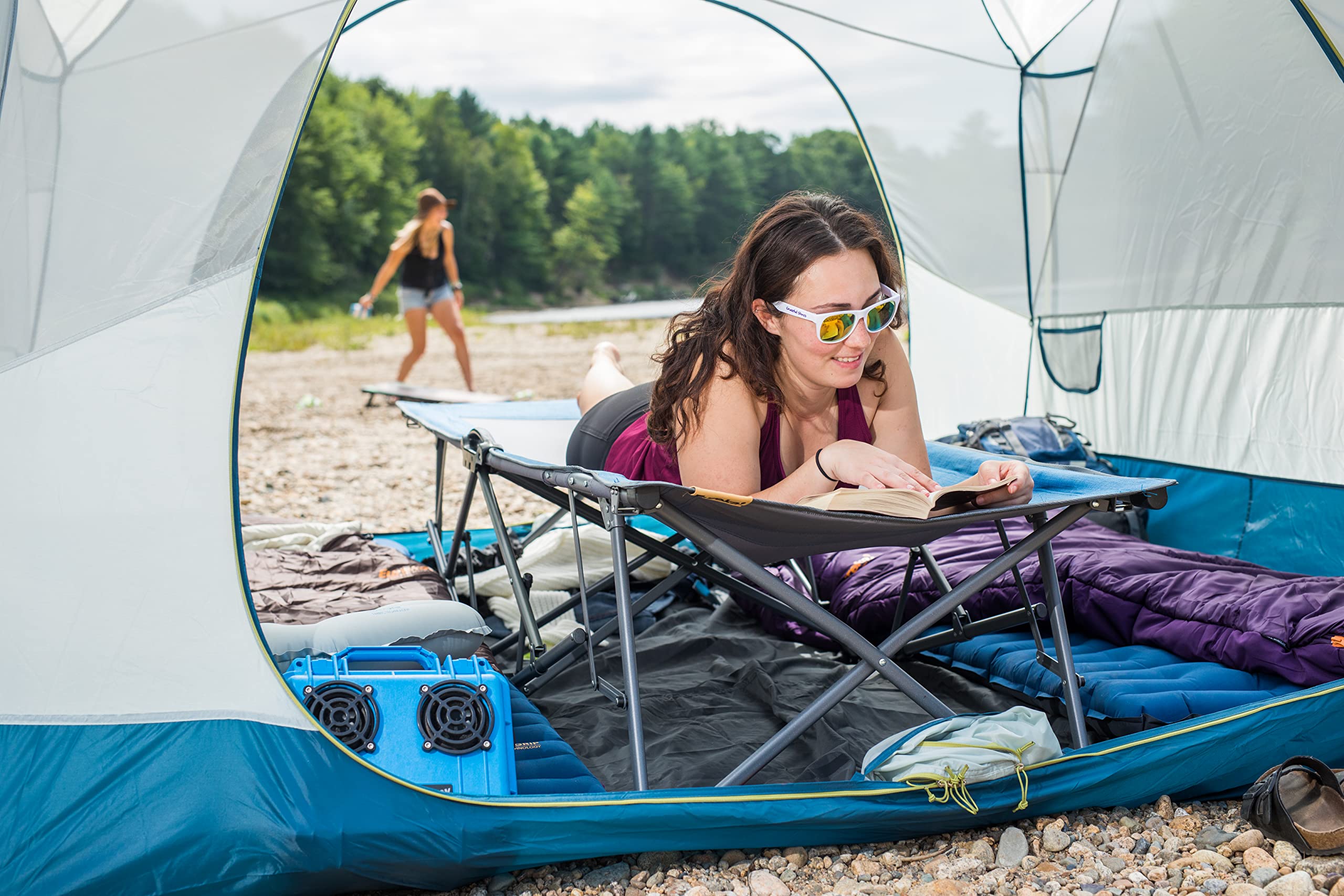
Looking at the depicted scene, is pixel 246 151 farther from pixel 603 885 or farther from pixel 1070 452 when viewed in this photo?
pixel 1070 452

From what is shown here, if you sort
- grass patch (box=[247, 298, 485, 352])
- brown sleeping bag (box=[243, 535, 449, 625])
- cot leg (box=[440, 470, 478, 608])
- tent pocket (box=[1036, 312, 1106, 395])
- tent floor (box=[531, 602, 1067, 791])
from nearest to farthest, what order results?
tent floor (box=[531, 602, 1067, 791]) → brown sleeping bag (box=[243, 535, 449, 625]) → cot leg (box=[440, 470, 478, 608]) → tent pocket (box=[1036, 312, 1106, 395]) → grass patch (box=[247, 298, 485, 352])

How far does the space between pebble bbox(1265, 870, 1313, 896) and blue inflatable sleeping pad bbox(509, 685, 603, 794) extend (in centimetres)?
98

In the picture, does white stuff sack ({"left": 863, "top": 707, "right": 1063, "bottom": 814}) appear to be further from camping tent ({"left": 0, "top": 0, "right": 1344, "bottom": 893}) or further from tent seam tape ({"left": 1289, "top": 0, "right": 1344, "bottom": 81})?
tent seam tape ({"left": 1289, "top": 0, "right": 1344, "bottom": 81})

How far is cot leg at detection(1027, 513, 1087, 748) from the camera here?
1941mm

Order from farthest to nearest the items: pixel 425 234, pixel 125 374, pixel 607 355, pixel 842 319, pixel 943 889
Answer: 1. pixel 425 234
2. pixel 607 355
3. pixel 842 319
4. pixel 943 889
5. pixel 125 374

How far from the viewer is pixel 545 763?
1.91 m

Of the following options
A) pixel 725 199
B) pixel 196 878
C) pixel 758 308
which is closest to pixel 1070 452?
pixel 758 308

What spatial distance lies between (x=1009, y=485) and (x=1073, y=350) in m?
2.07

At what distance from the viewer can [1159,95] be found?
3.27 meters

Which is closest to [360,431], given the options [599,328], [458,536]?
[458,536]

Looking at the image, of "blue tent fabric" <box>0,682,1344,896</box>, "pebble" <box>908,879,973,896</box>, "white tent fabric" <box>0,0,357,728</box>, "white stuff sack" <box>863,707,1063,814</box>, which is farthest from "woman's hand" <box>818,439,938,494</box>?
"white tent fabric" <box>0,0,357,728</box>

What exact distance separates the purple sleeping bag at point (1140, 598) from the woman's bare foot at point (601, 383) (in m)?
0.67

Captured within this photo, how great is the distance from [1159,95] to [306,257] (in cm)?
2194

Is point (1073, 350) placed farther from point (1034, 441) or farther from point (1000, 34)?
point (1000, 34)
